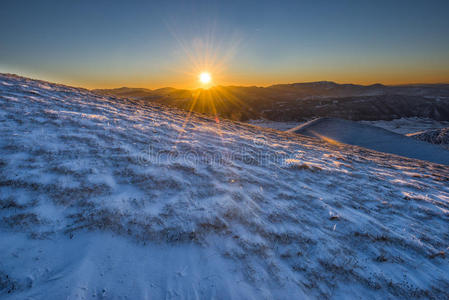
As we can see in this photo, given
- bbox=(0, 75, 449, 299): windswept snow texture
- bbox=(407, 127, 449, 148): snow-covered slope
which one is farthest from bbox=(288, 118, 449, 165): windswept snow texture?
bbox=(0, 75, 449, 299): windswept snow texture

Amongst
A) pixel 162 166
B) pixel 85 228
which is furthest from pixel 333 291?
pixel 162 166

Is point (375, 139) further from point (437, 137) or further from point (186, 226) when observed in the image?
point (186, 226)

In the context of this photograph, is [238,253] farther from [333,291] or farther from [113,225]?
[113,225]

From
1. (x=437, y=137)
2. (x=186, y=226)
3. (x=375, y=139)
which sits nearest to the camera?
(x=186, y=226)

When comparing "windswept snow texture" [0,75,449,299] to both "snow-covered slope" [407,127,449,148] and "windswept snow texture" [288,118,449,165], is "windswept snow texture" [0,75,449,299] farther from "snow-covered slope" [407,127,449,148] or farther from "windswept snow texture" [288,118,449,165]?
"snow-covered slope" [407,127,449,148]

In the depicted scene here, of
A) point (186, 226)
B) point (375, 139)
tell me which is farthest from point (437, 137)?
point (186, 226)

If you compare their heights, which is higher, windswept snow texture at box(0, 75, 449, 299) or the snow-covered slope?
windswept snow texture at box(0, 75, 449, 299)
